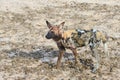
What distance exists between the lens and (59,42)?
31.7ft

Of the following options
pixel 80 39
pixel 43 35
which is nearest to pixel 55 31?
pixel 80 39

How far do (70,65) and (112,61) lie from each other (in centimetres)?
140

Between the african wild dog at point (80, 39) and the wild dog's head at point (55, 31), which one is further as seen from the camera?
the african wild dog at point (80, 39)

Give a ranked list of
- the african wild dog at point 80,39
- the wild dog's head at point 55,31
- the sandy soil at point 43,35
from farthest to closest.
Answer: the sandy soil at point 43,35 → the african wild dog at point 80,39 → the wild dog's head at point 55,31

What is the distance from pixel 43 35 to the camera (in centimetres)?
1343

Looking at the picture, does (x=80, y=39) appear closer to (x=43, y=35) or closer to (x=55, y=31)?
(x=55, y=31)

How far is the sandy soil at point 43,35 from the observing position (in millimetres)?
10117

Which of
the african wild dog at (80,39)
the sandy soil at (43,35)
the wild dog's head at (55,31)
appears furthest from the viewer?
the sandy soil at (43,35)

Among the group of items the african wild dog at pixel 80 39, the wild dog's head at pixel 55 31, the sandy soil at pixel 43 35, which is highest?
the wild dog's head at pixel 55 31

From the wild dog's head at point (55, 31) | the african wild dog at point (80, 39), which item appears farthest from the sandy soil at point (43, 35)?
the wild dog's head at point (55, 31)

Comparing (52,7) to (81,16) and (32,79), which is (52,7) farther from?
(32,79)

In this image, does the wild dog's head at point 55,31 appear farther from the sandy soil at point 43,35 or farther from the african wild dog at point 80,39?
the sandy soil at point 43,35

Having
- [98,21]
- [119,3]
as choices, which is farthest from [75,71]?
[119,3]

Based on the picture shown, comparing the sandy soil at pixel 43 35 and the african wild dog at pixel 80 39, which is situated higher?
the african wild dog at pixel 80 39
